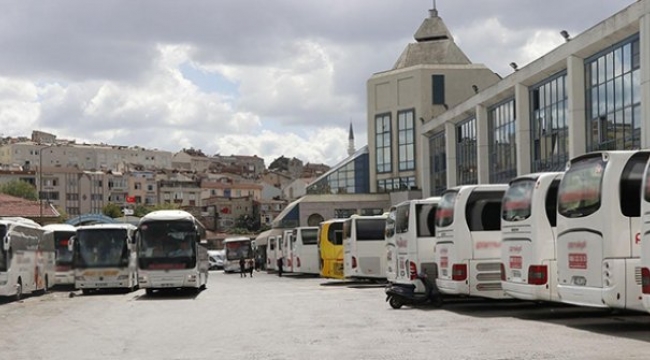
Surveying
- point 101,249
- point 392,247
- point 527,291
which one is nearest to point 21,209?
point 101,249

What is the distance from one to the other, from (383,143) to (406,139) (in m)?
3.52

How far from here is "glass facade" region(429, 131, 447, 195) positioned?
70.5 metres

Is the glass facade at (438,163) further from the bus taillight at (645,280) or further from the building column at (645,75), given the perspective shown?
the bus taillight at (645,280)

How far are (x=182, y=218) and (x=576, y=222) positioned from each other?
20.5 m

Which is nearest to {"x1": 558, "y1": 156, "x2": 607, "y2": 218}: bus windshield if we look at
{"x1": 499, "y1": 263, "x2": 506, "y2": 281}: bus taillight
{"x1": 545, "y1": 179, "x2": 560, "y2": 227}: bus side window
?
{"x1": 545, "y1": 179, "x2": 560, "y2": 227}: bus side window

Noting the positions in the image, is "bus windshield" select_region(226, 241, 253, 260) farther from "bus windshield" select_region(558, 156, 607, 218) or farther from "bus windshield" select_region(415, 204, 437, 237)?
"bus windshield" select_region(558, 156, 607, 218)

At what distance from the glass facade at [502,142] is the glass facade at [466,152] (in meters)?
3.38

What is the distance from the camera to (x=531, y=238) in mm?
19156

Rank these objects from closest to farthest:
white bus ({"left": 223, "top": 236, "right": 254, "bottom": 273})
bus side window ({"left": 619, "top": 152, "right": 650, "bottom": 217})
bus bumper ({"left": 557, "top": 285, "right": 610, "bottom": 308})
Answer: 1. bus side window ({"left": 619, "top": 152, "right": 650, "bottom": 217})
2. bus bumper ({"left": 557, "top": 285, "right": 610, "bottom": 308})
3. white bus ({"left": 223, "top": 236, "right": 254, "bottom": 273})

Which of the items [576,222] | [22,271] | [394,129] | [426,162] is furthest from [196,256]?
[394,129]

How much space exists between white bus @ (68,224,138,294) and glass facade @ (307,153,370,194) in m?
50.4

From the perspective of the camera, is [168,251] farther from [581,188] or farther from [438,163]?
[438,163]

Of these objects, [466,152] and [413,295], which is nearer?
[413,295]

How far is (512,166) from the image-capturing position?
5291 centimetres
